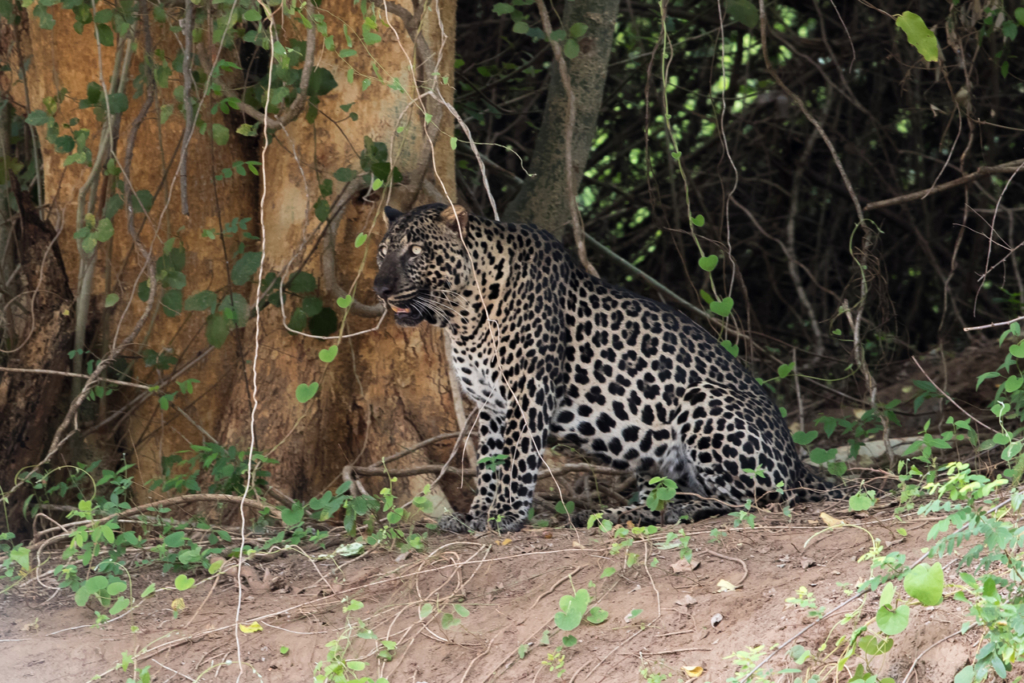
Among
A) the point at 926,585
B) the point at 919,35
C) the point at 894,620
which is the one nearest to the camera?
the point at 926,585

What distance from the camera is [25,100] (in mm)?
4773

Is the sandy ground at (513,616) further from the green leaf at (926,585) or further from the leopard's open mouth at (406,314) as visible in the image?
the leopard's open mouth at (406,314)

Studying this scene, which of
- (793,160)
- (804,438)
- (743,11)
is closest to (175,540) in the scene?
(804,438)

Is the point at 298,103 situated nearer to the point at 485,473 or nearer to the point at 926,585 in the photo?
the point at 485,473

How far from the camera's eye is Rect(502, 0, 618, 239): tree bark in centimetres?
501

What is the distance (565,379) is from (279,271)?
1.37 metres

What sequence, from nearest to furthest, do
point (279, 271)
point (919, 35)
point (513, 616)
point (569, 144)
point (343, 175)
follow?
1. point (919, 35)
2. point (513, 616)
3. point (343, 175)
4. point (279, 271)
5. point (569, 144)

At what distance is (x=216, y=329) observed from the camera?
423 centimetres

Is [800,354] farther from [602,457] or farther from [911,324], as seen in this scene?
[602,457]

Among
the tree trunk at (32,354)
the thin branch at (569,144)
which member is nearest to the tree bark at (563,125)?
the thin branch at (569,144)

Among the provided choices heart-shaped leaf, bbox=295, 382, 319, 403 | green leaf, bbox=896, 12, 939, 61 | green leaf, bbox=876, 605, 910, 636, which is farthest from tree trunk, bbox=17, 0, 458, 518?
green leaf, bbox=876, 605, 910, 636

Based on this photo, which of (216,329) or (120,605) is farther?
(216,329)

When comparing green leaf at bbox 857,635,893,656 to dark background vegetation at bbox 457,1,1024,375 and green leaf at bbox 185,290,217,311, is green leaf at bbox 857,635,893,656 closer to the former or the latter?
green leaf at bbox 185,290,217,311

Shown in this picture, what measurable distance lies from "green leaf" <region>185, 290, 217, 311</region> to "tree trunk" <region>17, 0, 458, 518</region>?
0.15 m
